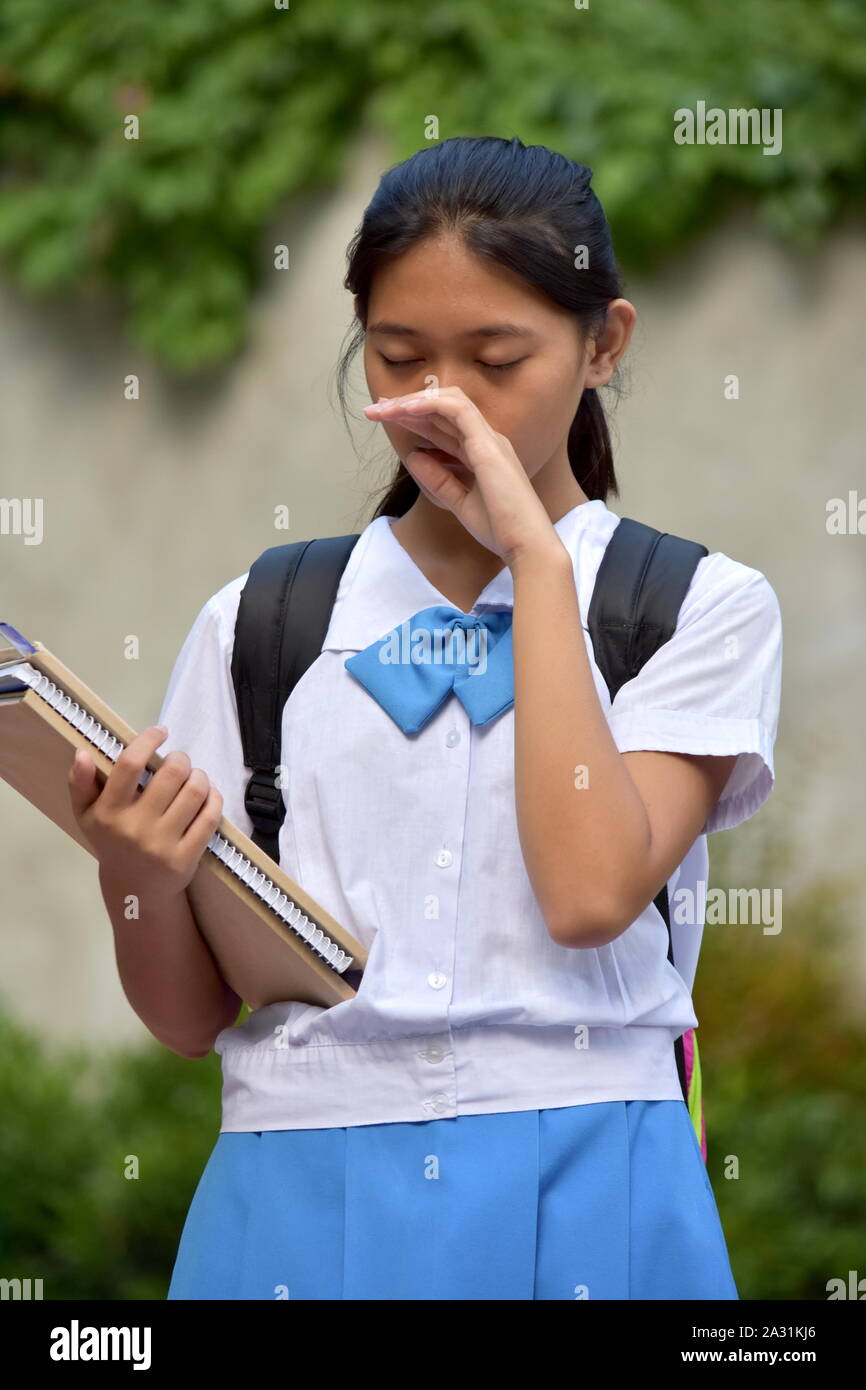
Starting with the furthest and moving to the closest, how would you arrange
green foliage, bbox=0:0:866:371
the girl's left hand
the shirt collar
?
green foliage, bbox=0:0:866:371 < the shirt collar < the girl's left hand

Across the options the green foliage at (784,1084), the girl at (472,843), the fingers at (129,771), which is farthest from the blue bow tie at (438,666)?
the green foliage at (784,1084)

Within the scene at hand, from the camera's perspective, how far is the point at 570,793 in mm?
1429

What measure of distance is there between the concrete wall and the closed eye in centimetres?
317

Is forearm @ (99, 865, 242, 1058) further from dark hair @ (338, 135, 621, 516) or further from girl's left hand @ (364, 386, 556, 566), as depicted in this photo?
dark hair @ (338, 135, 621, 516)

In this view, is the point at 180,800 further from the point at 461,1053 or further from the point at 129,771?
the point at 461,1053

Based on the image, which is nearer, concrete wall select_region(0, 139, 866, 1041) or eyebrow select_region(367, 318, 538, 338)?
eyebrow select_region(367, 318, 538, 338)

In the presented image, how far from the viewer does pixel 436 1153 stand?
143 centimetres

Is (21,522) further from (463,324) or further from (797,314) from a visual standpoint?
(463,324)

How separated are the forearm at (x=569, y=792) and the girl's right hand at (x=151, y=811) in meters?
0.27

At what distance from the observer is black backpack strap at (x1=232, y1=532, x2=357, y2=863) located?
63.4 inches

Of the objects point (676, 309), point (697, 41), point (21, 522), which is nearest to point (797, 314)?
point (676, 309)

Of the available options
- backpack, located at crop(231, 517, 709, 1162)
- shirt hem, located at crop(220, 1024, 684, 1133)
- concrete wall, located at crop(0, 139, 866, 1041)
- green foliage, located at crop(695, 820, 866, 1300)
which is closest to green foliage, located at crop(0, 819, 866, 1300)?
green foliage, located at crop(695, 820, 866, 1300)

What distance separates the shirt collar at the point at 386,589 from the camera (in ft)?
5.34

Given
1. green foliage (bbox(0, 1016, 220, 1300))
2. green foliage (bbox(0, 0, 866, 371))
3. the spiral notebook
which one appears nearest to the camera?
the spiral notebook
